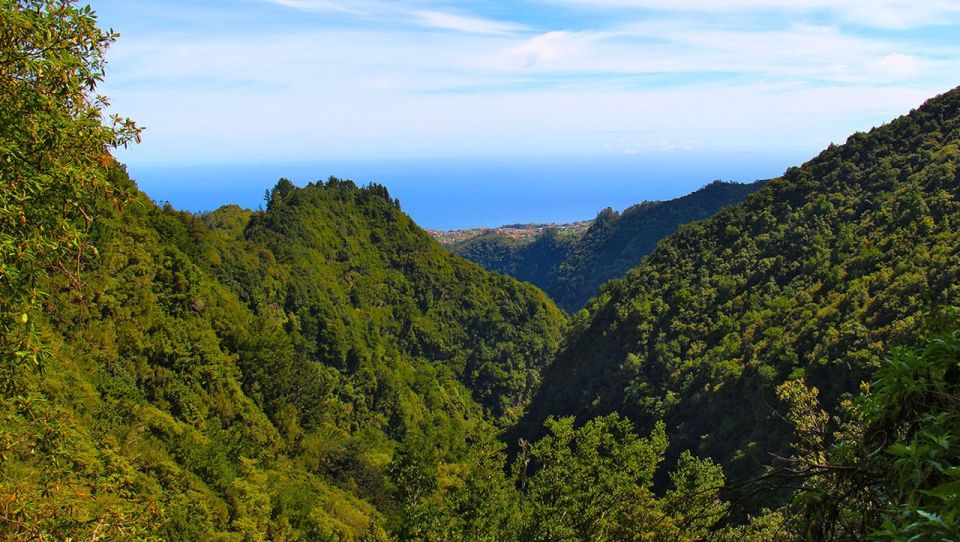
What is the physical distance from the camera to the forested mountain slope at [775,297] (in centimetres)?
2802

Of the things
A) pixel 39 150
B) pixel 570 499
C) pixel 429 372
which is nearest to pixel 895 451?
pixel 39 150

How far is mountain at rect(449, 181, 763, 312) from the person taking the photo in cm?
12219

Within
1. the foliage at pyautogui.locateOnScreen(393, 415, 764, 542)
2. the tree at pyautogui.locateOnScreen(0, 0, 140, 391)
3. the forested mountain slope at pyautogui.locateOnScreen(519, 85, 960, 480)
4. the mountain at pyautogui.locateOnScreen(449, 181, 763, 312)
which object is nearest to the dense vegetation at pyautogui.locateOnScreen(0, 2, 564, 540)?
the tree at pyautogui.locateOnScreen(0, 0, 140, 391)

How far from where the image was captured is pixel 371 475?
125ft

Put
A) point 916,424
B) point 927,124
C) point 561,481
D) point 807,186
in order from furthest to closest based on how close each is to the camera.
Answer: point 807,186
point 927,124
point 561,481
point 916,424

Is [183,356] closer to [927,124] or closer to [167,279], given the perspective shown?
[167,279]

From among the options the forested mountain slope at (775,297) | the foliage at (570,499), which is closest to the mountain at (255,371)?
the foliage at (570,499)

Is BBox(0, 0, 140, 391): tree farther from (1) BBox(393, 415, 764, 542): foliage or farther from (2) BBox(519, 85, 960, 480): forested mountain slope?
(2) BBox(519, 85, 960, 480): forested mountain slope

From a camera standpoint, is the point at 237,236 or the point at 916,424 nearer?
the point at 916,424

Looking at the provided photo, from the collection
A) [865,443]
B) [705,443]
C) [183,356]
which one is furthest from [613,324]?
[865,443]

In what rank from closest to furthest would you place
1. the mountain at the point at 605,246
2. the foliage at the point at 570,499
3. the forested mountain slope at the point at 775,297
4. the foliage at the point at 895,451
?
1. the foliage at the point at 895,451
2. the foliage at the point at 570,499
3. the forested mountain slope at the point at 775,297
4. the mountain at the point at 605,246

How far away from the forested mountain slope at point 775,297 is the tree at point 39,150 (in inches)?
1029

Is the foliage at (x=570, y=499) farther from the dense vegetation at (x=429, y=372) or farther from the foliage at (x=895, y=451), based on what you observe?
the foliage at (x=895, y=451)

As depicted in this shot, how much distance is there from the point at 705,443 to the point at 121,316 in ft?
94.1
